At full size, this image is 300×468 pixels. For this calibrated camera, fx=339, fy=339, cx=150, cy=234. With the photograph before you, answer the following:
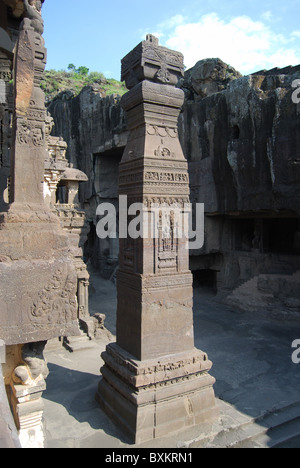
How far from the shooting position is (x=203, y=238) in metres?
14.6

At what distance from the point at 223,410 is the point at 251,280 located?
850cm

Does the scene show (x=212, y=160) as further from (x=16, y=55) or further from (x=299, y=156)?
(x=16, y=55)

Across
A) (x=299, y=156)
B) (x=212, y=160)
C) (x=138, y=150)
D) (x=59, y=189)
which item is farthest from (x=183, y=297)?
(x=59, y=189)

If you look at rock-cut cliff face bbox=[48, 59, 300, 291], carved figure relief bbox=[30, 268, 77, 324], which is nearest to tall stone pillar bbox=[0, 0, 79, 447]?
carved figure relief bbox=[30, 268, 77, 324]

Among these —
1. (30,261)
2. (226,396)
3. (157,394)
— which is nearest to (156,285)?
(157,394)

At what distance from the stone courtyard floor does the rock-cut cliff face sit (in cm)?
414

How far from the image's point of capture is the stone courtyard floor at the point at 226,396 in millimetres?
4324

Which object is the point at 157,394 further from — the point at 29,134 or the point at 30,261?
the point at 29,134

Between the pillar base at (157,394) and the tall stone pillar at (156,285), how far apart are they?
0.04ft

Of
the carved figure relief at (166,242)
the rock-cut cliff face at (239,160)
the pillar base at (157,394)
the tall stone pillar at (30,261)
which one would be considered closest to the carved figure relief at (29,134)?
the tall stone pillar at (30,261)

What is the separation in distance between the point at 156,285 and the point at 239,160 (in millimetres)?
9036

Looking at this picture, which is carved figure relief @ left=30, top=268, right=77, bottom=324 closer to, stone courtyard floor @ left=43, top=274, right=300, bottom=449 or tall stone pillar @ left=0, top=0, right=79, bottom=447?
tall stone pillar @ left=0, top=0, right=79, bottom=447

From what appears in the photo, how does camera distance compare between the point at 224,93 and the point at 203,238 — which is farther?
the point at 203,238

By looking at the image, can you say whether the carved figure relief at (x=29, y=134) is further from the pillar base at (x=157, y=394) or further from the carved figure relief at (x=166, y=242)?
the pillar base at (x=157, y=394)
